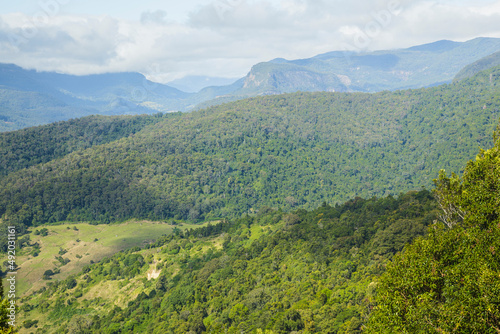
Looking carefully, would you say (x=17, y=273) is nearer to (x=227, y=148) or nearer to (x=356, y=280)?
(x=356, y=280)

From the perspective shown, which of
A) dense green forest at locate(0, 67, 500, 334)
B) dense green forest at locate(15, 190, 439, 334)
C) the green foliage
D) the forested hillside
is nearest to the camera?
the green foliage

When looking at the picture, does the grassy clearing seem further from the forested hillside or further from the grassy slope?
the forested hillside

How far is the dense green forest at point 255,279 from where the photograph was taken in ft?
148

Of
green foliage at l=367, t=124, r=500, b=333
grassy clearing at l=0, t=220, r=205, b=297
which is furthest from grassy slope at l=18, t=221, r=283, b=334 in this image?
green foliage at l=367, t=124, r=500, b=333

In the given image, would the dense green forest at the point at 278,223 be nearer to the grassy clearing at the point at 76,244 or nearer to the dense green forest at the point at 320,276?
the dense green forest at the point at 320,276

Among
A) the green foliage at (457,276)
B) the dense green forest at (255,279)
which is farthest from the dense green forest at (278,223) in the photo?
the dense green forest at (255,279)

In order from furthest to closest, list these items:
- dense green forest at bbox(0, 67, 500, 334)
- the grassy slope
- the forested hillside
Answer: the forested hillside
the grassy slope
dense green forest at bbox(0, 67, 500, 334)

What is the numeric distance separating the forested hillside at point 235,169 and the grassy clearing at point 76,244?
8.39 m

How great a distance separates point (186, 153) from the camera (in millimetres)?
176125

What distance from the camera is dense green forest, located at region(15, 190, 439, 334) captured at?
45.0 metres

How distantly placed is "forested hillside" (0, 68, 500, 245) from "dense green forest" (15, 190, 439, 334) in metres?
55.2

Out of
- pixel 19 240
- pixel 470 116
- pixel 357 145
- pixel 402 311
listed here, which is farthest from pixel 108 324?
pixel 470 116

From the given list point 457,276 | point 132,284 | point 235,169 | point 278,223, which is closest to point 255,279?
point 132,284

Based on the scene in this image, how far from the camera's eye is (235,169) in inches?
6727
